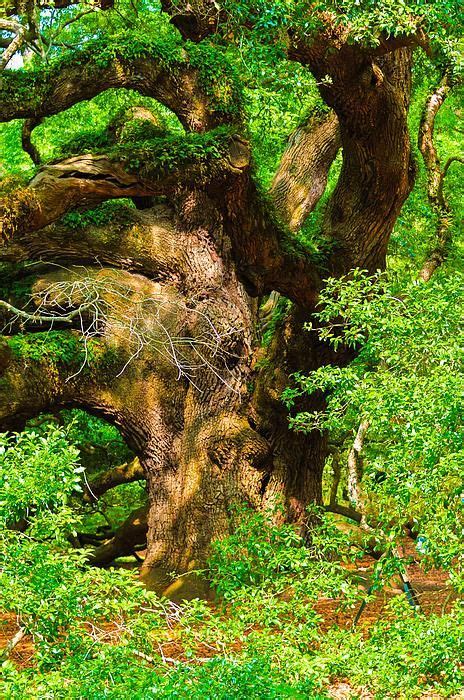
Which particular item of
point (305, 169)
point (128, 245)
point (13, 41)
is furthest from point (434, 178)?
point (13, 41)

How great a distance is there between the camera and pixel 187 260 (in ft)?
31.8

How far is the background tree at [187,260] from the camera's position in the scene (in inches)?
332

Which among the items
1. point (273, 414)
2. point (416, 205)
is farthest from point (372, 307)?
point (416, 205)

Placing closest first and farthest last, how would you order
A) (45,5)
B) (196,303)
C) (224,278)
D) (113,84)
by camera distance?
(113,84) → (196,303) → (224,278) → (45,5)

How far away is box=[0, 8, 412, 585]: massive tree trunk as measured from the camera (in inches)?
343

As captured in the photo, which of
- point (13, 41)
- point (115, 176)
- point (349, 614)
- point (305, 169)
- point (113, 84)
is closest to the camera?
point (115, 176)

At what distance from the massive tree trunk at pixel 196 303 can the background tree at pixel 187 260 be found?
0.06ft

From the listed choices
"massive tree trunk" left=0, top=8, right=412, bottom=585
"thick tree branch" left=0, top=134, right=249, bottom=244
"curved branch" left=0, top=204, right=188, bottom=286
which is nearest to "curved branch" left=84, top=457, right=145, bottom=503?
"massive tree trunk" left=0, top=8, right=412, bottom=585

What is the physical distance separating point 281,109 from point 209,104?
996 mm

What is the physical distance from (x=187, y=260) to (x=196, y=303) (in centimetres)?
49

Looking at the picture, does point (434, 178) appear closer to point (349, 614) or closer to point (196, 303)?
point (196, 303)

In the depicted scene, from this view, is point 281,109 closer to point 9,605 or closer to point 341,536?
point 341,536

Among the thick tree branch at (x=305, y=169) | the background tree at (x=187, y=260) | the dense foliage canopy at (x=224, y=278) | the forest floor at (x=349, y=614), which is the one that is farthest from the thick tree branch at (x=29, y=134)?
the forest floor at (x=349, y=614)

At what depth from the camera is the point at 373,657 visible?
491 cm
